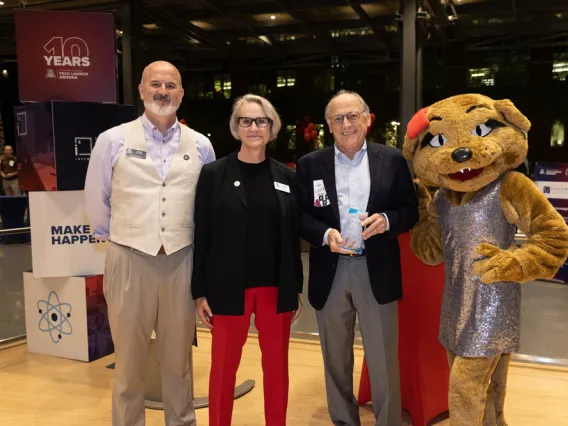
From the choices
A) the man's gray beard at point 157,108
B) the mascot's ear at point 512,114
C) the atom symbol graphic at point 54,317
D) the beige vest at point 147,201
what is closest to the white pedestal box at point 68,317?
the atom symbol graphic at point 54,317

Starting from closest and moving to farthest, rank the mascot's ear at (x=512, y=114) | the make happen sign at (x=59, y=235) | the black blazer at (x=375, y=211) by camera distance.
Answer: the mascot's ear at (x=512, y=114) < the black blazer at (x=375, y=211) < the make happen sign at (x=59, y=235)

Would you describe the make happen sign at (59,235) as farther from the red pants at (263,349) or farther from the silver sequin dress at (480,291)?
the silver sequin dress at (480,291)

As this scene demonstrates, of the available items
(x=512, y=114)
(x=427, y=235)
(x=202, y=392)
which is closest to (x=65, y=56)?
(x=202, y=392)

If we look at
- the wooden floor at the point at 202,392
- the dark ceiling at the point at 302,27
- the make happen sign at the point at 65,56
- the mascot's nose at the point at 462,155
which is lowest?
the wooden floor at the point at 202,392

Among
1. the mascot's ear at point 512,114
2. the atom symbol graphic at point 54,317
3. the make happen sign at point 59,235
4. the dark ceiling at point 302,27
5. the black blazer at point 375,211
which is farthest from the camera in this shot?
the dark ceiling at point 302,27

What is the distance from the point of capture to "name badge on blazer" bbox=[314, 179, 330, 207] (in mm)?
2348

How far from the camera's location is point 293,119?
44.1 ft

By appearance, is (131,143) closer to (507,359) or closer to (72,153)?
(72,153)

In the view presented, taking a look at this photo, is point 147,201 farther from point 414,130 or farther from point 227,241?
point 414,130

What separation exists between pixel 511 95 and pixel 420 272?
1012cm

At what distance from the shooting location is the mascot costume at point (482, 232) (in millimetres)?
1963

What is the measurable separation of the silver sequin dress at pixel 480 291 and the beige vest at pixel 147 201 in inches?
45.6

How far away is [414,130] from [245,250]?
0.89m

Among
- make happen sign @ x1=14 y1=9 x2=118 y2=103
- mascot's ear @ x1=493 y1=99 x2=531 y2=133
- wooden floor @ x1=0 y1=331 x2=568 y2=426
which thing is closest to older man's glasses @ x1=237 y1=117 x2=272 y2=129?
mascot's ear @ x1=493 y1=99 x2=531 y2=133
